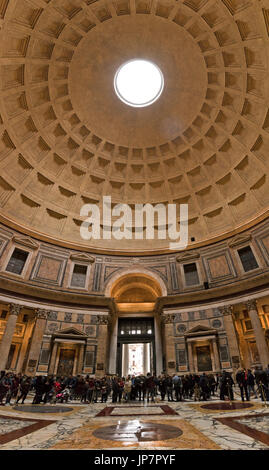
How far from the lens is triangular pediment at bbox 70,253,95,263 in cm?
2266

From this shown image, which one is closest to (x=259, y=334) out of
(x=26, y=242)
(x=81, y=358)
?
(x=81, y=358)

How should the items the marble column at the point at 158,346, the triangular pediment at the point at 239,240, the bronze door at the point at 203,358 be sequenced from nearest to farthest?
the bronze door at the point at 203,358, the marble column at the point at 158,346, the triangular pediment at the point at 239,240

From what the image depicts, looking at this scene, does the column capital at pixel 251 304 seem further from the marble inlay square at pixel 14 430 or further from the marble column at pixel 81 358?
the marble inlay square at pixel 14 430

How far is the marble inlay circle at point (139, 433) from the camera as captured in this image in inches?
151

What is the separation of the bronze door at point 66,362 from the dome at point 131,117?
365 inches

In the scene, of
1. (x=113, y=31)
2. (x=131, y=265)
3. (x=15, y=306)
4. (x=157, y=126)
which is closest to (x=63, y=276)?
(x=15, y=306)

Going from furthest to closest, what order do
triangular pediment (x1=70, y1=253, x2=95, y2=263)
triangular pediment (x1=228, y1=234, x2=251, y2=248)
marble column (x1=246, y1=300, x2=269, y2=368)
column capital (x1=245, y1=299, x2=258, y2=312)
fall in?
triangular pediment (x1=70, y1=253, x2=95, y2=263) → triangular pediment (x1=228, y1=234, x2=251, y2=248) → column capital (x1=245, y1=299, x2=258, y2=312) → marble column (x1=246, y1=300, x2=269, y2=368)

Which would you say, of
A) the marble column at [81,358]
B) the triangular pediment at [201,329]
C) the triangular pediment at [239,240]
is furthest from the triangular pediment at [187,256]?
the marble column at [81,358]

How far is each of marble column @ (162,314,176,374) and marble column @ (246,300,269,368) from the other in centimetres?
604

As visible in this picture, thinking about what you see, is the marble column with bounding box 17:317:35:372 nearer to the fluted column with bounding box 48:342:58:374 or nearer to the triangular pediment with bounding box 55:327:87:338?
the fluted column with bounding box 48:342:58:374

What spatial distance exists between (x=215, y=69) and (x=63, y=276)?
21916 millimetres

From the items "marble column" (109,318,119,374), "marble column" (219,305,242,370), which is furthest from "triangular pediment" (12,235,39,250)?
"marble column" (219,305,242,370)
